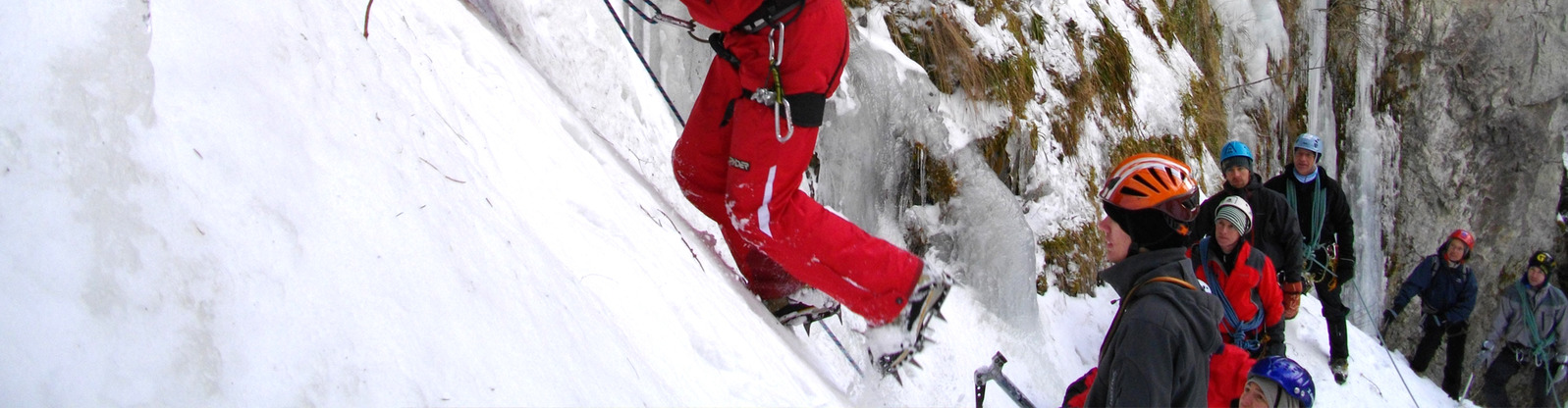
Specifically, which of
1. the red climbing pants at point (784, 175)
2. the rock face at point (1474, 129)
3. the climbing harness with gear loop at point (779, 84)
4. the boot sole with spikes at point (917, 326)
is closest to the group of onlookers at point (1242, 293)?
the boot sole with spikes at point (917, 326)

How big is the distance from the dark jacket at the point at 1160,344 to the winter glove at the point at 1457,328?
7.15 meters

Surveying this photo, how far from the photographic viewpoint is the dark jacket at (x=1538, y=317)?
7805mm

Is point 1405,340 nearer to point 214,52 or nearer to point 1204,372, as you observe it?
point 1204,372

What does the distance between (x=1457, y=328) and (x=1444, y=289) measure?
344mm

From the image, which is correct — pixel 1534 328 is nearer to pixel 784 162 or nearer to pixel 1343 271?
pixel 1343 271

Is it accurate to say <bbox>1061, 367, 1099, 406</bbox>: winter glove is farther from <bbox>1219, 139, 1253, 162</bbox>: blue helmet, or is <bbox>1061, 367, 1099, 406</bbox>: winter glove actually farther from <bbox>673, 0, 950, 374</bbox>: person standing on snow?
<bbox>1219, 139, 1253, 162</bbox>: blue helmet

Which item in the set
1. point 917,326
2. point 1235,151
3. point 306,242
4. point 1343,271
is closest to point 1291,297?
point 1235,151

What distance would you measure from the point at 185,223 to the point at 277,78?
18.2 inches

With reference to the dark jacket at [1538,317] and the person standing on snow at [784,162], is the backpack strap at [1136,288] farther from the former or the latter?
the dark jacket at [1538,317]

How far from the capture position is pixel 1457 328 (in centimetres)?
779

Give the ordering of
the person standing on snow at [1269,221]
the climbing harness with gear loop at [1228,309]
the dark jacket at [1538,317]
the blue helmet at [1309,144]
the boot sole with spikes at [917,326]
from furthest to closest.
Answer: the dark jacket at [1538,317], the blue helmet at [1309,144], the person standing on snow at [1269,221], the climbing harness with gear loop at [1228,309], the boot sole with spikes at [917,326]

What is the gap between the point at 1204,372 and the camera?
218cm

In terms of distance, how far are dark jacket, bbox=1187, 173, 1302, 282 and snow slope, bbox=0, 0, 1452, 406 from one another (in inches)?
123

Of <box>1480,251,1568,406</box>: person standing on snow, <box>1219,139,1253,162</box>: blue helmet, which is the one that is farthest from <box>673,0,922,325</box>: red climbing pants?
<box>1480,251,1568,406</box>: person standing on snow
